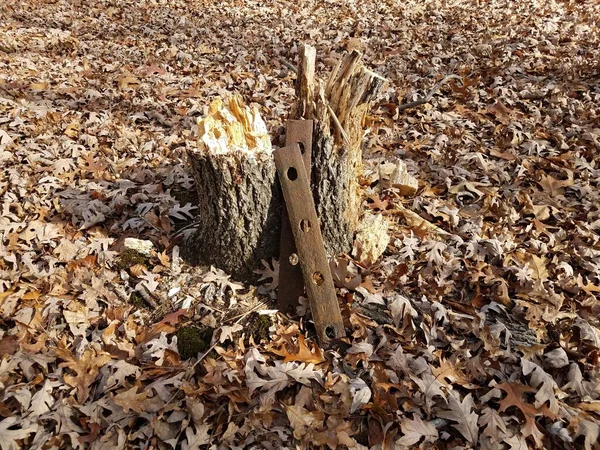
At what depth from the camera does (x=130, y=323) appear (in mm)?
3061

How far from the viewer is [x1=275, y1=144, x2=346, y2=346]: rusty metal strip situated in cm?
291

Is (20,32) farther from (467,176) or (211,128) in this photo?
(467,176)

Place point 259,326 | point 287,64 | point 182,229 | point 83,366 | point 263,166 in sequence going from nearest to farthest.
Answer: point 83,366 → point 263,166 → point 259,326 → point 182,229 → point 287,64

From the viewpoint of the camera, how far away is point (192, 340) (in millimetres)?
2930

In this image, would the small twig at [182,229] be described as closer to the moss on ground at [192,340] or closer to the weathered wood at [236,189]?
the weathered wood at [236,189]

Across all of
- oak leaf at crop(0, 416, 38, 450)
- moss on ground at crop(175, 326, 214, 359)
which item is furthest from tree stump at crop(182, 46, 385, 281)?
oak leaf at crop(0, 416, 38, 450)

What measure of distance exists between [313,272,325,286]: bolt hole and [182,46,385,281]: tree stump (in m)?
0.39

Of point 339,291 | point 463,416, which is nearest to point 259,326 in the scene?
point 339,291

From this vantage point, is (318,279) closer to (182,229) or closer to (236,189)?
(236,189)

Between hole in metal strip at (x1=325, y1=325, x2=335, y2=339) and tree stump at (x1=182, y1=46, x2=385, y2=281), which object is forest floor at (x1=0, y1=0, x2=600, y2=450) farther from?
tree stump at (x1=182, y1=46, x2=385, y2=281)

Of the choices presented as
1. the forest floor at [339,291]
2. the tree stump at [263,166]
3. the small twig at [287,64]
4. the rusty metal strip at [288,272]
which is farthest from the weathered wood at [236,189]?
the small twig at [287,64]

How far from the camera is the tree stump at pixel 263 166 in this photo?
9.54 feet

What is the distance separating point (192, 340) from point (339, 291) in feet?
3.80

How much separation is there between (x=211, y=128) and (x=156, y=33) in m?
6.80
